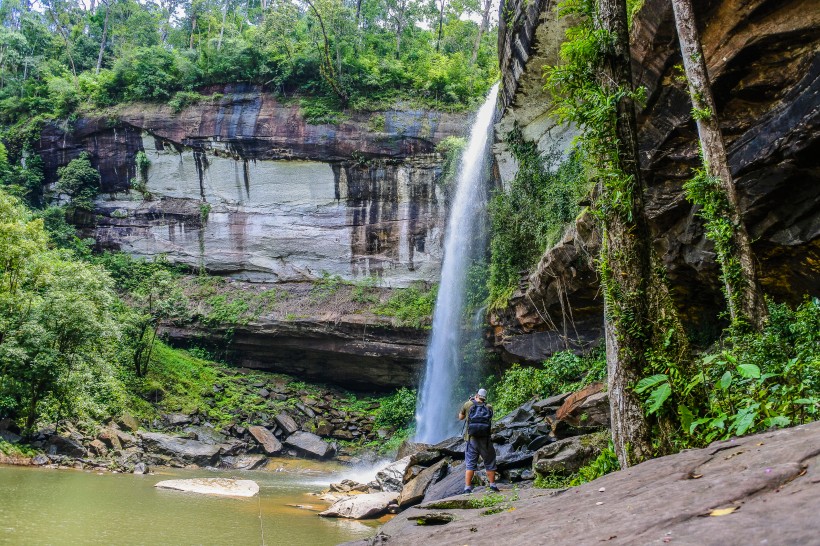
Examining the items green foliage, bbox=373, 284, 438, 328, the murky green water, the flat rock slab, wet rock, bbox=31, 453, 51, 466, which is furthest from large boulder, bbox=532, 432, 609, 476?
green foliage, bbox=373, 284, 438, 328

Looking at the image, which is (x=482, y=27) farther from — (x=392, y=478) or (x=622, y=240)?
(x=622, y=240)

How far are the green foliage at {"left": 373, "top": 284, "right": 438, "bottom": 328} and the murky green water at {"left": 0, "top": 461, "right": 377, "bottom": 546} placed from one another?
10417 millimetres

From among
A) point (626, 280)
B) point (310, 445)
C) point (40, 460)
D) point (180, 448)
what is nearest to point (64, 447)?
point (40, 460)

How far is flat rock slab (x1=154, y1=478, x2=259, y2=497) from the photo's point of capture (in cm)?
947

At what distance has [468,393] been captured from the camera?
16734mm

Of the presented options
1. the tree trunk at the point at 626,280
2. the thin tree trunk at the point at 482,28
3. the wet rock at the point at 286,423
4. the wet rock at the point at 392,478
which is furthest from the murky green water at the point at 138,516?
the thin tree trunk at the point at 482,28

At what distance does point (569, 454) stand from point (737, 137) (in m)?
4.64

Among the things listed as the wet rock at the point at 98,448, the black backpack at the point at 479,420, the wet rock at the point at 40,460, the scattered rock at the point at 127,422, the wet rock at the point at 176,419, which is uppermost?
the black backpack at the point at 479,420

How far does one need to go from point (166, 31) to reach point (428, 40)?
1786cm

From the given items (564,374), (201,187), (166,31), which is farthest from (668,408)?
(166,31)

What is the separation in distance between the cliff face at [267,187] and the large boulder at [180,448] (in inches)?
369

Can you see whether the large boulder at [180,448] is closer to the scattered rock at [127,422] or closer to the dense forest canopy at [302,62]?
the scattered rock at [127,422]

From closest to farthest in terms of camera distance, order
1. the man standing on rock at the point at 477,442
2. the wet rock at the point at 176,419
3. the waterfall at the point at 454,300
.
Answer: the man standing on rock at the point at 477,442 < the waterfall at the point at 454,300 < the wet rock at the point at 176,419

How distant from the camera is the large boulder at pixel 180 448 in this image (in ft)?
49.1
